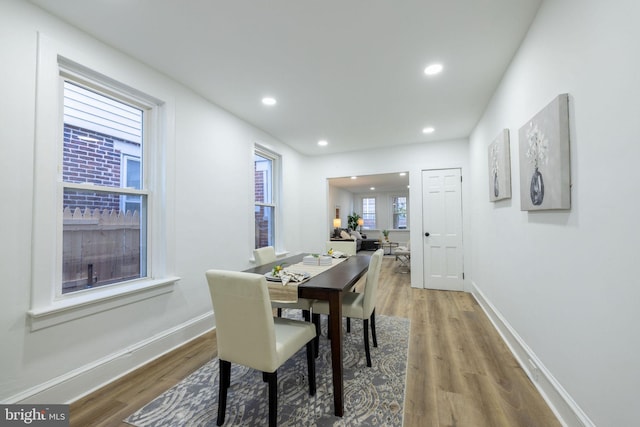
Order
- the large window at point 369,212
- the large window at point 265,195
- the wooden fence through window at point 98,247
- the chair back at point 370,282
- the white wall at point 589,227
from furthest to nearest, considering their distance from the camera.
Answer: the large window at point 369,212 < the large window at point 265,195 < the chair back at point 370,282 < the wooden fence through window at point 98,247 < the white wall at point 589,227

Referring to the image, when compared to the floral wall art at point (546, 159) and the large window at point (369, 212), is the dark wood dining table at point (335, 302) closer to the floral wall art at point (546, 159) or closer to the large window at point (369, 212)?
the floral wall art at point (546, 159)

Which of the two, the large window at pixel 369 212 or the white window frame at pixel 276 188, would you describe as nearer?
the white window frame at pixel 276 188

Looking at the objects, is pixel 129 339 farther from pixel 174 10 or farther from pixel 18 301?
pixel 174 10

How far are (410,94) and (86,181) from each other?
3032 millimetres

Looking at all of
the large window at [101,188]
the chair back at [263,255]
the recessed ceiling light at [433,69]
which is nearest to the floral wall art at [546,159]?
the recessed ceiling light at [433,69]

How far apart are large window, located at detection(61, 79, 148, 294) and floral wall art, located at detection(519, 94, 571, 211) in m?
3.00

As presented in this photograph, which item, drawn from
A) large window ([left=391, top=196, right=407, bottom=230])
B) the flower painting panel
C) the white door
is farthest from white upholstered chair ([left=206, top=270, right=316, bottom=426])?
large window ([left=391, top=196, right=407, bottom=230])

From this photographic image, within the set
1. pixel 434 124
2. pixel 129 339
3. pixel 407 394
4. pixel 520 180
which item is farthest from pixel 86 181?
pixel 434 124

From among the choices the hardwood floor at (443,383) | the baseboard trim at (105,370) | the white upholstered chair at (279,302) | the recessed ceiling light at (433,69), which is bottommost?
the hardwood floor at (443,383)

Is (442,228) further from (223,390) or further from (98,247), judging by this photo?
(98,247)

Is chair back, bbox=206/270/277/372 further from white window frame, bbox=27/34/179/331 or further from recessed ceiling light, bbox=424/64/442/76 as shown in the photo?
recessed ceiling light, bbox=424/64/442/76

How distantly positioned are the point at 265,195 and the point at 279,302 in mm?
2343

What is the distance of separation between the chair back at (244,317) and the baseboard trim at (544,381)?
5.24 feet

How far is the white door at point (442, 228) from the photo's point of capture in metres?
4.30
